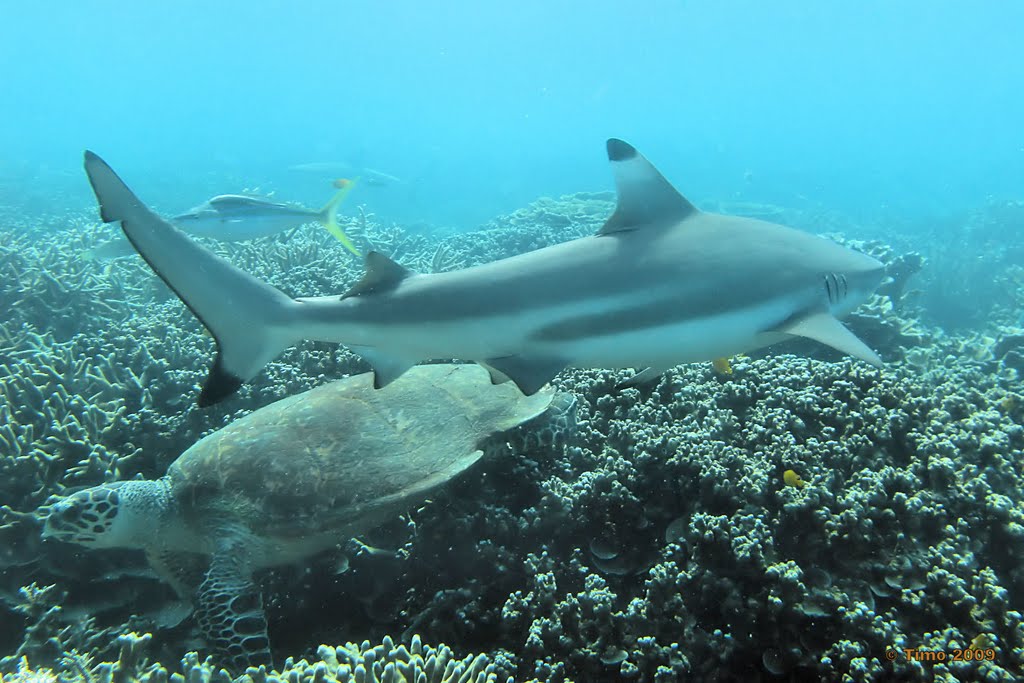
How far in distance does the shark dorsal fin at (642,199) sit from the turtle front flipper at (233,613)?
350 cm

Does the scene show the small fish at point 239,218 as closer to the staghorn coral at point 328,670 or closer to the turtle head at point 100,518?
the turtle head at point 100,518

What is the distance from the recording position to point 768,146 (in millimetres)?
134625

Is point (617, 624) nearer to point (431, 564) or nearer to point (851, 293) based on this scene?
point (431, 564)

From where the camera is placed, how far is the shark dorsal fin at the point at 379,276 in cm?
319

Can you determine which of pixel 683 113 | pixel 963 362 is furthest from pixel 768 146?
pixel 963 362

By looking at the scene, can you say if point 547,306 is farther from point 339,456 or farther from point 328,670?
point 328,670

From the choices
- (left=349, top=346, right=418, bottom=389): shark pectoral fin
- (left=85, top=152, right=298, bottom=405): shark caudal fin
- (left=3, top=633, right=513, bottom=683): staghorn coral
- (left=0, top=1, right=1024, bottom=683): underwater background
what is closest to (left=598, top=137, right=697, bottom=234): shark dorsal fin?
(left=349, top=346, right=418, bottom=389): shark pectoral fin

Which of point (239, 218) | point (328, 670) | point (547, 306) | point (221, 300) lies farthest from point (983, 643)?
point (239, 218)

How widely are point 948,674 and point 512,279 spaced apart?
9.86 feet

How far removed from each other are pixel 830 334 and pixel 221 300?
362 centimetres

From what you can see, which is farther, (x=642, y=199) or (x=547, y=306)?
(x=642, y=199)

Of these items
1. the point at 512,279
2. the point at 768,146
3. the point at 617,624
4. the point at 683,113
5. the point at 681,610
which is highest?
the point at 683,113

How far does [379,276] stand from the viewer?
322cm

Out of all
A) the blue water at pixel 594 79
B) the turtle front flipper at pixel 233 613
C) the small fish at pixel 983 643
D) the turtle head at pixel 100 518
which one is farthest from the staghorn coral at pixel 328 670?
the blue water at pixel 594 79
